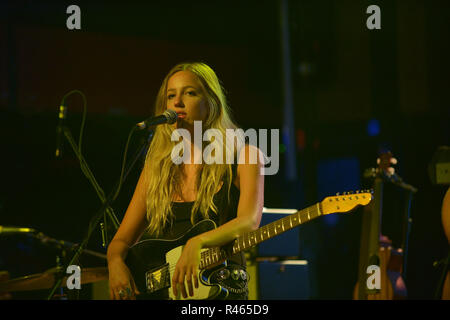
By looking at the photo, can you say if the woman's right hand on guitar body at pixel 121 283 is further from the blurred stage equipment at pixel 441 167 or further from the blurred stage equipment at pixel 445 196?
the blurred stage equipment at pixel 441 167

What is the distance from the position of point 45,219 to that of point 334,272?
3.53m

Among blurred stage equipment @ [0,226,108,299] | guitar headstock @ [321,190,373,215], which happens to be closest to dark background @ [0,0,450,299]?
blurred stage equipment @ [0,226,108,299]

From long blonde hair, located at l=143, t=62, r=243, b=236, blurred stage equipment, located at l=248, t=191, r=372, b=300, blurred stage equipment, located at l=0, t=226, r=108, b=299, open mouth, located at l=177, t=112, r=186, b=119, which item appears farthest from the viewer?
blurred stage equipment, located at l=248, t=191, r=372, b=300

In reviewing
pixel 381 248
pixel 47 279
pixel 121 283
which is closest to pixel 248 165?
pixel 121 283

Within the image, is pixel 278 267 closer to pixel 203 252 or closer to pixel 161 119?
pixel 203 252

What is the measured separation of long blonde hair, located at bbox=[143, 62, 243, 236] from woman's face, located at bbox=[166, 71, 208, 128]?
0.10ft

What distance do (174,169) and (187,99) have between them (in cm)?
42

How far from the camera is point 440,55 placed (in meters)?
5.80

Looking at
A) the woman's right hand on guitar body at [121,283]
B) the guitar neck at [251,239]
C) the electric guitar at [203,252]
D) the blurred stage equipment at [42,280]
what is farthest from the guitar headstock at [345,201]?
the blurred stage equipment at [42,280]

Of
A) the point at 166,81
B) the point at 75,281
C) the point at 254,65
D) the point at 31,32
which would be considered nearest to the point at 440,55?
the point at 254,65

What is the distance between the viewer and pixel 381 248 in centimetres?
444

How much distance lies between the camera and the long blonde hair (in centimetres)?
306

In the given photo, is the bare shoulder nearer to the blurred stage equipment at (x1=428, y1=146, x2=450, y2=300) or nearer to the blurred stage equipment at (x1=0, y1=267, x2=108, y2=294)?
the blurred stage equipment at (x1=0, y1=267, x2=108, y2=294)
